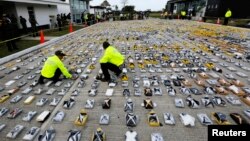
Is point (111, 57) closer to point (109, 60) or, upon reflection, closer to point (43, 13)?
point (109, 60)

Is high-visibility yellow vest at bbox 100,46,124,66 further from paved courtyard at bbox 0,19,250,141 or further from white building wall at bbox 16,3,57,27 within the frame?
white building wall at bbox 16,3,57,27

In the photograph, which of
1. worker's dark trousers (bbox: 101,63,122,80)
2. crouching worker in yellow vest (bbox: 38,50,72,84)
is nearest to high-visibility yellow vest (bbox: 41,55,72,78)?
crouching worker in yellow vest (bbox: 38,50,72,84)

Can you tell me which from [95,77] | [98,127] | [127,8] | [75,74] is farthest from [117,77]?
[127,8]

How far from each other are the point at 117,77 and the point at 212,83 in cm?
250

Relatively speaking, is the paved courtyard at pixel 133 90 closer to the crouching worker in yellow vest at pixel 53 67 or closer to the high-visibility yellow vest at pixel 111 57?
the crouching worker in yellow vest at pixel 53 67

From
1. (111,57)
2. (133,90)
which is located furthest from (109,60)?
(133,90)

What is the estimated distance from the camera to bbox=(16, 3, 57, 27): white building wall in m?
15.1

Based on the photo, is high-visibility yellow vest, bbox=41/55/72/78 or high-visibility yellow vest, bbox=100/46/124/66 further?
high-visibility yellow vest, bbox=100/46/124/66

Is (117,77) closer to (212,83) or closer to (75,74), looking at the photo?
(75,74)

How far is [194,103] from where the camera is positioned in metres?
3.58

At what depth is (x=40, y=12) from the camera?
1831 cm

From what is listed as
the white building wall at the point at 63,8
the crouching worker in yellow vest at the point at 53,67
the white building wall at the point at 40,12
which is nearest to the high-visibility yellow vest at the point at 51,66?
the crouching worker in yellow vest at the point at 53,67

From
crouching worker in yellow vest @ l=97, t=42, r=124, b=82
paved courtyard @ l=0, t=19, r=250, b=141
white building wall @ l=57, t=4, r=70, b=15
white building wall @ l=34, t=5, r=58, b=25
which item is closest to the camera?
paved courtyard @ l=0, t=19, r=250, b=141

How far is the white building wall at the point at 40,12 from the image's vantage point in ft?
49.6
